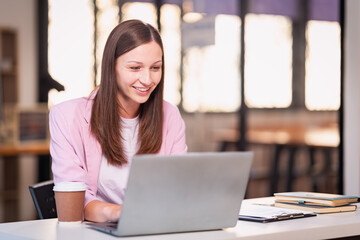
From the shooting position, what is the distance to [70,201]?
6.34 feet

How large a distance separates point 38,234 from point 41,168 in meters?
5.53

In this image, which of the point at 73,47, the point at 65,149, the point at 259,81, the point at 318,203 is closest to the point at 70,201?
the point at 65,149

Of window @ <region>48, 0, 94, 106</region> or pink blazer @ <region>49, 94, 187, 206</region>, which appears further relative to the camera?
window @ <region>48, 0, 94, 106</region>

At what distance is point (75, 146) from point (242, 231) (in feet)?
2.15

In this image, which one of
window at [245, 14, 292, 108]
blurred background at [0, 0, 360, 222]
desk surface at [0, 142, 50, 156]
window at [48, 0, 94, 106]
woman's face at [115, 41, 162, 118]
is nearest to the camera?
woman's face at [115, 41, 162, 118]

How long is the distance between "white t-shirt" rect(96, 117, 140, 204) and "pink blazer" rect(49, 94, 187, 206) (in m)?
0.03

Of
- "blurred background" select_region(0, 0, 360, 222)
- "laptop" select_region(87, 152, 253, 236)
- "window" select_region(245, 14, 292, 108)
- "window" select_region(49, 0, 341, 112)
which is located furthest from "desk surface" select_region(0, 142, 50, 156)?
"laptop" select_region(87, 152, 253, 236)

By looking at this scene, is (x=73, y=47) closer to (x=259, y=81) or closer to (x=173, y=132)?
(x=259, y=81)

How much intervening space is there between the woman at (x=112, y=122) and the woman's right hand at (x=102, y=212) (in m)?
0.05

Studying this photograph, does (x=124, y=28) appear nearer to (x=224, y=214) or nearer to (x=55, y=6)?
(x=224, y=214)

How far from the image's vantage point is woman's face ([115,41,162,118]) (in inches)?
83.9

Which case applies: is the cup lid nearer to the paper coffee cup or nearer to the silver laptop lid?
the paper coffee cup

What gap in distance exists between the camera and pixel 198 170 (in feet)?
5.43

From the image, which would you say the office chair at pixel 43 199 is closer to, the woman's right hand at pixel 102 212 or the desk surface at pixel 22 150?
the woman's right hand at pixel 102 212
